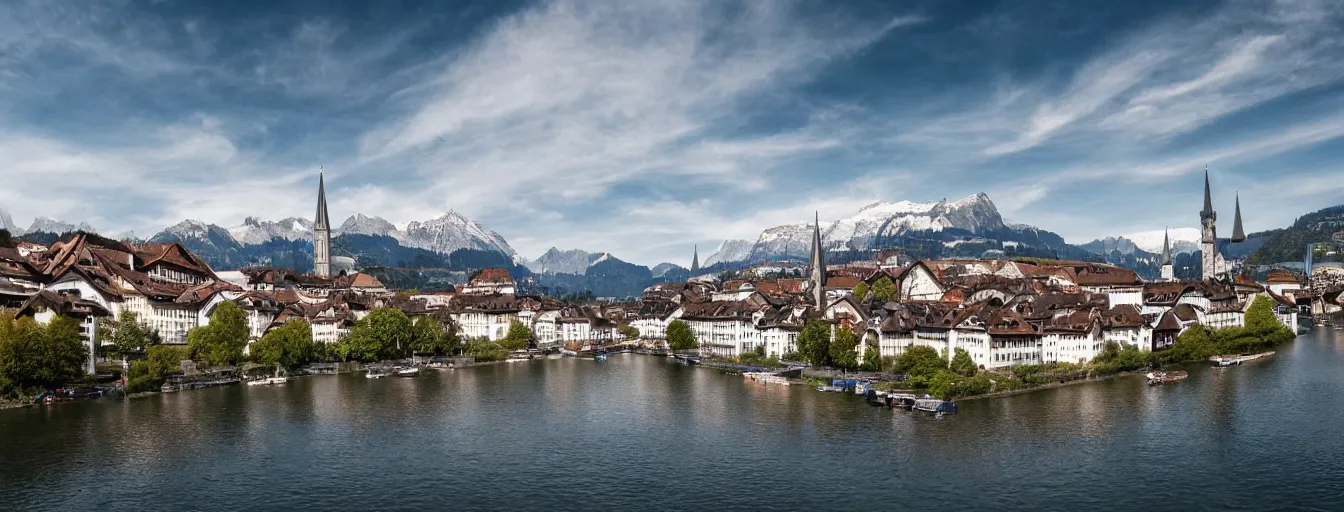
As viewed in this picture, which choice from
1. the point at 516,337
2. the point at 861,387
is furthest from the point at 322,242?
the point at 861,387

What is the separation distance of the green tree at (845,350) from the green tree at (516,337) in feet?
131

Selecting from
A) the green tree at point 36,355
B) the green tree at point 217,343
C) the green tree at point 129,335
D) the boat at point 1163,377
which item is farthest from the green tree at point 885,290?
the green tree at point 36,355

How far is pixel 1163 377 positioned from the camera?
57.0 metres

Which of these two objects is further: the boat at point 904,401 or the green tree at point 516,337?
the green tree at point 516,337

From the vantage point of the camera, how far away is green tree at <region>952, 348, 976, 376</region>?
183 ft

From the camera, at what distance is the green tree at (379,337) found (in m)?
75.8

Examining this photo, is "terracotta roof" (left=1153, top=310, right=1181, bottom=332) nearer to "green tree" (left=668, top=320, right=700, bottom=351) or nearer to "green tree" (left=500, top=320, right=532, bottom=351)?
"green tree" (left=668, top=320, right=700, bottom=351)

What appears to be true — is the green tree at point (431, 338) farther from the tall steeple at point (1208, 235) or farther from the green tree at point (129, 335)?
the tall steeple at point (1208, 235)

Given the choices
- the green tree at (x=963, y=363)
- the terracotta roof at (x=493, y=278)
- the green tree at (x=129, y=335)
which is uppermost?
the terracotta roof at (x=493, y=278)

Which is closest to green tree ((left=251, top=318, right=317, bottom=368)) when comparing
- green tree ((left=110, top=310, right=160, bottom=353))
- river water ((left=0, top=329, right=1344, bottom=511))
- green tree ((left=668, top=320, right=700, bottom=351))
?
green tree ((left=110, top=310, right=160, bottom=353))

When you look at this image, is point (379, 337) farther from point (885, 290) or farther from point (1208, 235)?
point (1208, 235)


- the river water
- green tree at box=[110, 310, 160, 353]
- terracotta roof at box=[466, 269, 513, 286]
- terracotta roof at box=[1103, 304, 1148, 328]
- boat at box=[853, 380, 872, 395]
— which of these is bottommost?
the river water

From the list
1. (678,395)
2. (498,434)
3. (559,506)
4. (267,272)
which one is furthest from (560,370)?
(267,272)

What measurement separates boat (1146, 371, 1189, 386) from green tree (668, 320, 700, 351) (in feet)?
142
